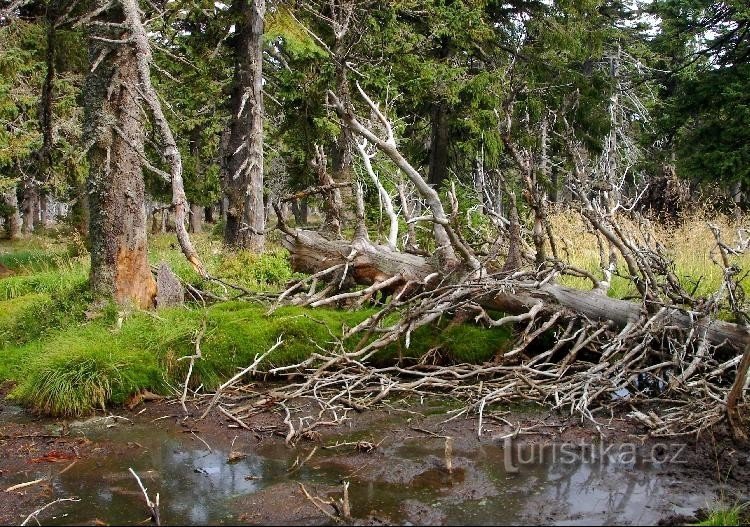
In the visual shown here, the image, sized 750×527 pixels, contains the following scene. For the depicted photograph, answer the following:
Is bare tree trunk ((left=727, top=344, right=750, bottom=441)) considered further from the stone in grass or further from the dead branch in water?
the stone in grass

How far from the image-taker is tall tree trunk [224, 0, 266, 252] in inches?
480

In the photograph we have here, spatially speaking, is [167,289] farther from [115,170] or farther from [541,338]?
[541,338]

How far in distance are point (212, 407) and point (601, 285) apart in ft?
13.7

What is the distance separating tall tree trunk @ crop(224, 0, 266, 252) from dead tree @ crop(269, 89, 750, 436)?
5183 mm

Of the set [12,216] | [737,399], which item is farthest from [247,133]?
[12,216]

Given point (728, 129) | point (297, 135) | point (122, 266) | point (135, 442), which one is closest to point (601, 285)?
point (135, 442)

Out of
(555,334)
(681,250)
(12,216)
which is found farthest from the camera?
(12,216)

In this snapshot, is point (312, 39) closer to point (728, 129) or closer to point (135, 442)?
point (728, 129)

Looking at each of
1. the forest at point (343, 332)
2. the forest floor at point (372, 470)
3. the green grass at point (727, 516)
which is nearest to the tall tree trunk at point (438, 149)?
the forest at point (343, 332)

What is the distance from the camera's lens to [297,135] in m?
14.9

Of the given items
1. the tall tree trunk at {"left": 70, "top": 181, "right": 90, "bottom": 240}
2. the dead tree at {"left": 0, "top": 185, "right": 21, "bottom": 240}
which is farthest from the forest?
the dead tree at {"left": 0, "top": 185, "right": 21, "bottom": 240}

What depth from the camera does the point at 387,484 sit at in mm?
4074

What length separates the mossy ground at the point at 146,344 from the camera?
593cm

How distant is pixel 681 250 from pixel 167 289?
811 centimetres
